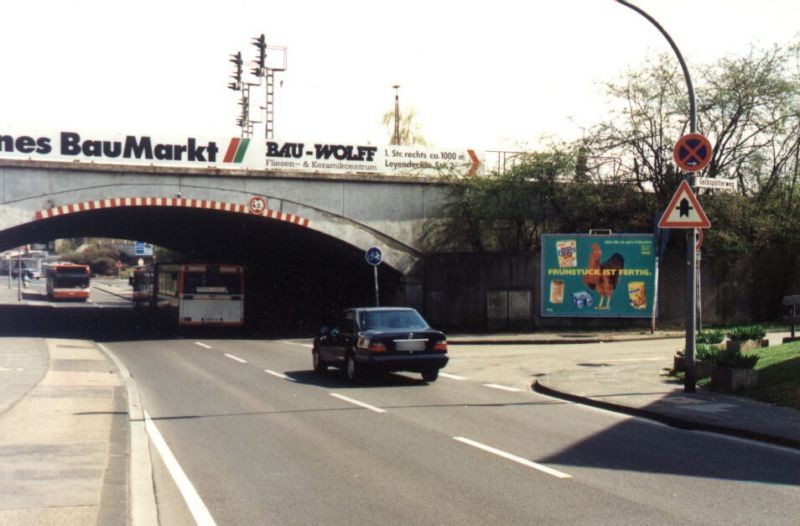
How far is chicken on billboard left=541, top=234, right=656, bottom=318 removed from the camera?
30062 millimetres

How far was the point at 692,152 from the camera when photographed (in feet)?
46.7

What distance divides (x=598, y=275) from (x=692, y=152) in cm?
1634

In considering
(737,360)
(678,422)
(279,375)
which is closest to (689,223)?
(737,360)

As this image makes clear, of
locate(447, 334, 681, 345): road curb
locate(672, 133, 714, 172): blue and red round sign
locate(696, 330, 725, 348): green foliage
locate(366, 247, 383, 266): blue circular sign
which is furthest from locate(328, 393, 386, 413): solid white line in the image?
locate(366, 247, 383, 266): blue circular sign

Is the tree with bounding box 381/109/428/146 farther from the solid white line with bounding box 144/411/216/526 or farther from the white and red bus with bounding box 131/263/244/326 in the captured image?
the solid white line with bounding box 144/411/216/526

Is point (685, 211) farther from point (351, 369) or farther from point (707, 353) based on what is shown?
point (351, 369)

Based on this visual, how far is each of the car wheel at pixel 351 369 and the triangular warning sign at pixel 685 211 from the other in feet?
20.8

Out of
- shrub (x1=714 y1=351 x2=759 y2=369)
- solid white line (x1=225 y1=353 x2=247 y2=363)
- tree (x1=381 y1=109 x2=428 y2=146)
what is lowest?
solid white line (x1=225 y1=353 x2=247 y2=363)

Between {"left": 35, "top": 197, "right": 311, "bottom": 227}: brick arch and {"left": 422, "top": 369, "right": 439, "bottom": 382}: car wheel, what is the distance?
13.9 metres

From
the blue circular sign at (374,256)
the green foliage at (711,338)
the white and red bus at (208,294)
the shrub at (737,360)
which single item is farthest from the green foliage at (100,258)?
the shrub at (737,360)

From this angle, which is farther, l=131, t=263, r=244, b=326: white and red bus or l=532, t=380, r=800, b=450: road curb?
l=131, t=263, r=244, b=326: white and red bus

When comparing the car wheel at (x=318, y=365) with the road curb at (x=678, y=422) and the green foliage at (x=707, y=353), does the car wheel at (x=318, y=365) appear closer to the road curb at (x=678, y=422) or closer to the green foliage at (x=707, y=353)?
the road curb at (x=678, y=422)

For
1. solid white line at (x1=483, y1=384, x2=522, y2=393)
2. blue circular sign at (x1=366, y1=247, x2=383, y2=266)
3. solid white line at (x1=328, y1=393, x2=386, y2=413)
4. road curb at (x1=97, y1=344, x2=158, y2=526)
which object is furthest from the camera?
blue circular sign at (x1=366, y1=247, x2=383, y2=266)

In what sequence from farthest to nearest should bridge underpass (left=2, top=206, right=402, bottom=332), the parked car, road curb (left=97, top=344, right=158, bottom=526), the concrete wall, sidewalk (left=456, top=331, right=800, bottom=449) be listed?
1. bridge underpass (left=2, top=206, right=402, bottom=332)
2. the concrete wall
3. the parked car
4. sidewalk (left=456, top=331, right=800, bottom=449)
5. road curb (left=97, top=344, right=158, bottom=526)
